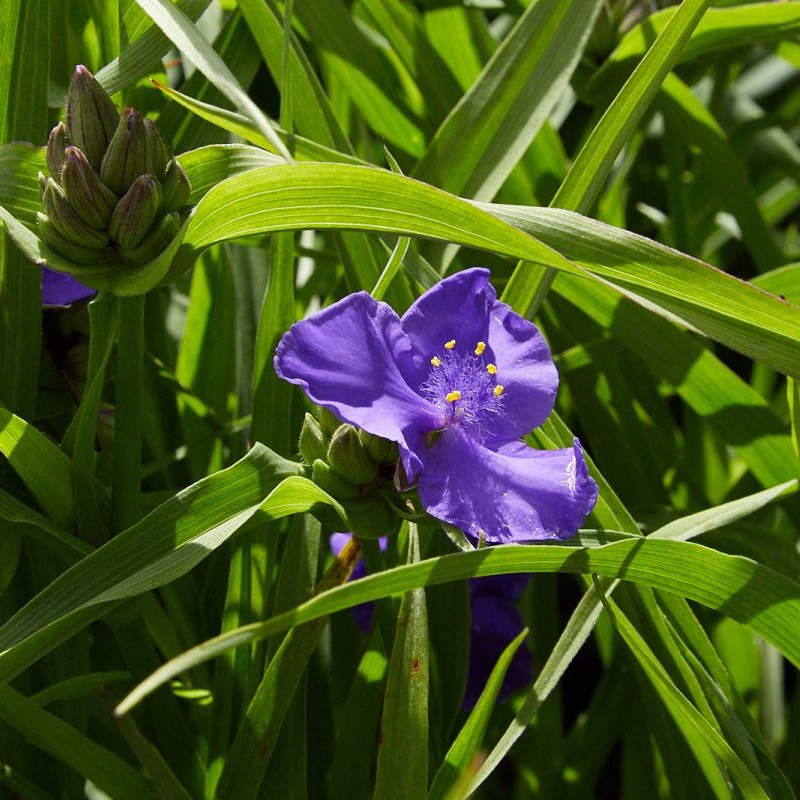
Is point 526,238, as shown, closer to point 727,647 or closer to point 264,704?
point 264,704

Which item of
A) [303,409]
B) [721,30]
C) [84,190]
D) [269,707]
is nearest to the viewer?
[84,190]

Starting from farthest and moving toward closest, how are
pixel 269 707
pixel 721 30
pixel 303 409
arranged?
pixel 721 30, pixel 303 409, pixel 269 707

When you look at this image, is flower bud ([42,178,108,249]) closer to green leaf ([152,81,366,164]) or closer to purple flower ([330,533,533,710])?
green leaf ([152,81,366,164])

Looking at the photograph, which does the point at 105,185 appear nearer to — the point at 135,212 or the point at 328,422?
the point at 135,212

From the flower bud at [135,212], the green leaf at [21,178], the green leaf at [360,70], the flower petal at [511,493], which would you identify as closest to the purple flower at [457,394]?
the flower petal at [511,493]

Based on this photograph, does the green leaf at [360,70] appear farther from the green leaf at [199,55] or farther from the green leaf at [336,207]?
the green leaf at [336,207]

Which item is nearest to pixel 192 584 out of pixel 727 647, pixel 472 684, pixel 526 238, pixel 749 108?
pixel 472 684

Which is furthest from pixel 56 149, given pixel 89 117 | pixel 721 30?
pixel 721 30
